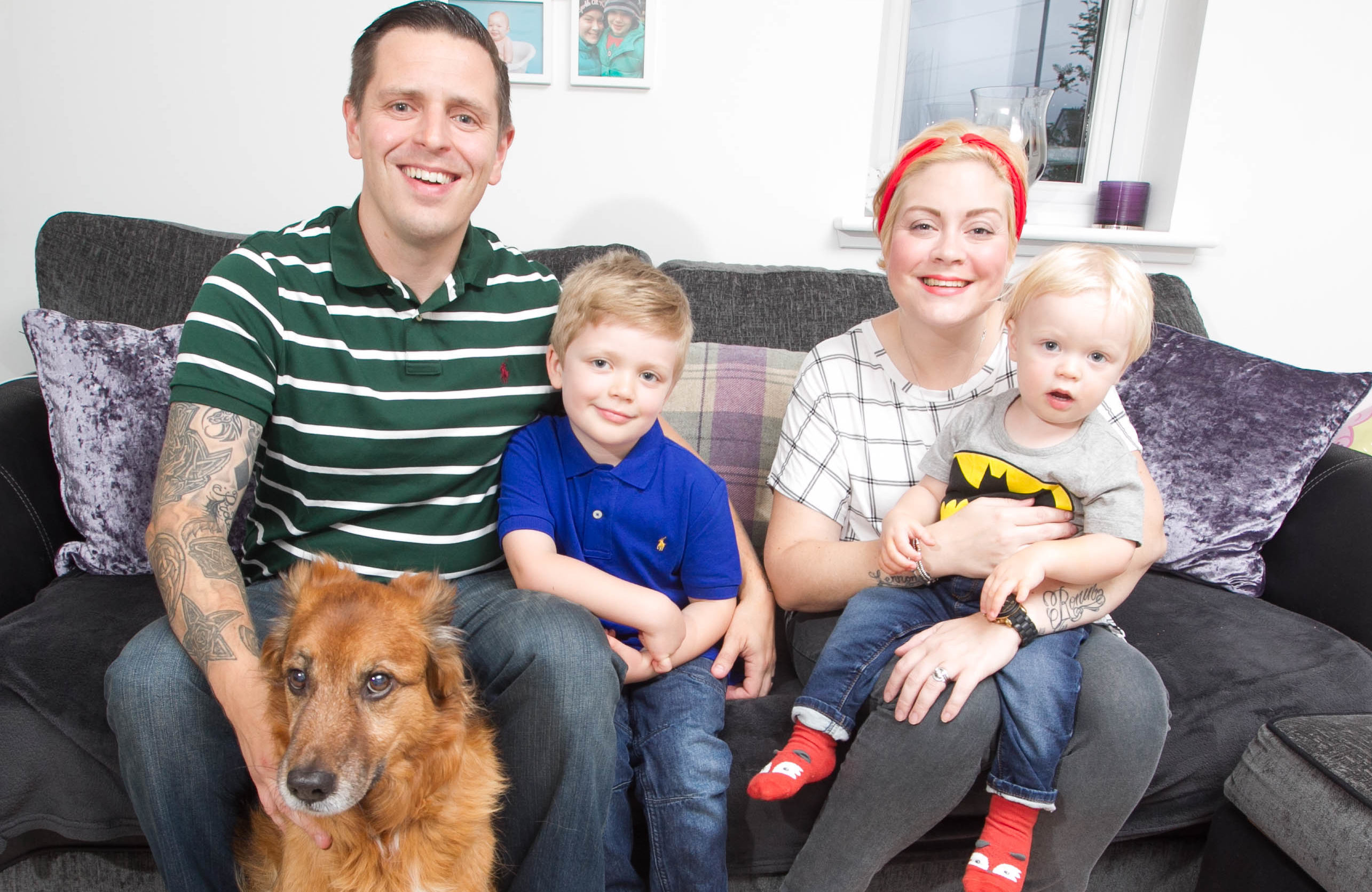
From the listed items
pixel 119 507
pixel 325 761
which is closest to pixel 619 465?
pixel 325 761

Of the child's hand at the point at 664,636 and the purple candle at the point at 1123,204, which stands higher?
the purple candle at the point at 1123,204

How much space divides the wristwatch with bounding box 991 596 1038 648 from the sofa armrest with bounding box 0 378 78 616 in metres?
1.91

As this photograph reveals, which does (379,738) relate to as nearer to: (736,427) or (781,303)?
(736,427)

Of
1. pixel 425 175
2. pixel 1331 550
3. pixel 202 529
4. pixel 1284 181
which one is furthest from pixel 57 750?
pixel 1284 181

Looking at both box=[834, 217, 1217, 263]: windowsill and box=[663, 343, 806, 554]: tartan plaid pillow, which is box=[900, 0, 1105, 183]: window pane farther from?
box=[663, 343, 806, 554]: tartan plaid pillow

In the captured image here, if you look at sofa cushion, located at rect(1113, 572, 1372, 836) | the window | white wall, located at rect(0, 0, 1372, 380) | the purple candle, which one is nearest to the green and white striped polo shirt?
white wall, located at rect(0, 0, 1372, 380)

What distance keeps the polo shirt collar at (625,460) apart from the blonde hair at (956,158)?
59 cm

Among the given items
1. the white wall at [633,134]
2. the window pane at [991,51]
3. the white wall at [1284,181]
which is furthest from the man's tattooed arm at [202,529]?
the white wall at [1284,181]

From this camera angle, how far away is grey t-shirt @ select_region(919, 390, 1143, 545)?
54.9 inches

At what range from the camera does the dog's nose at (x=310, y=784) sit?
3.25 ft

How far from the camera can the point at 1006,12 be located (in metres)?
3.02

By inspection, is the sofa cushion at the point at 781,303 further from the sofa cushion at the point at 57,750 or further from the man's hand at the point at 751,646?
the sofa cushion at the point at 57,750

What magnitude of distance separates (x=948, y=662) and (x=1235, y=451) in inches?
44.8

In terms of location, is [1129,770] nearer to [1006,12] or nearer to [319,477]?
[319,477]
